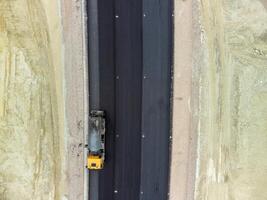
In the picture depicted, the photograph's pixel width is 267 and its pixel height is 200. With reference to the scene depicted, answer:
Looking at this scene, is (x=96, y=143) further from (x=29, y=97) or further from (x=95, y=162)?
(x=29, y=97)

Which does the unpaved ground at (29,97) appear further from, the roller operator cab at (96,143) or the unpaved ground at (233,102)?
the unpaved ground at (233,102)

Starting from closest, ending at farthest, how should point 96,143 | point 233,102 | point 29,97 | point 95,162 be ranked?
point 29,97 → point 95,162 → point 96,143 → point 233,102

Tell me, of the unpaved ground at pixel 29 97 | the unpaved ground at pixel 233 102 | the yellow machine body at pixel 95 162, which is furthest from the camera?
the unpaved ground at pixel 233 102

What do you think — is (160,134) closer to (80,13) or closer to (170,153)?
(170,153)

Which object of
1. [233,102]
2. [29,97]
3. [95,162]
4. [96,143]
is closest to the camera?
[29,97]

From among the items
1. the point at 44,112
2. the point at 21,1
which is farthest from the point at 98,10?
the point at 44,112

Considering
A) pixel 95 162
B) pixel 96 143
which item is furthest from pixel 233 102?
pixel 95 162

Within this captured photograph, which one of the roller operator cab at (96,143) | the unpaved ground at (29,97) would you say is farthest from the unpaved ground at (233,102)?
the unpaved ground at (29,97)

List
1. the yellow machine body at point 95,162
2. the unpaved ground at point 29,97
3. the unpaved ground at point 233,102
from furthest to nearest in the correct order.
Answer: the unpaved ground at point 233,102 → the yellow machine body at point 95,162 → the unpaved ground at point 29,97

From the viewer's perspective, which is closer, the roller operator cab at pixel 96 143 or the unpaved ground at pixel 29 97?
the unpaved ground at pixel 29 97

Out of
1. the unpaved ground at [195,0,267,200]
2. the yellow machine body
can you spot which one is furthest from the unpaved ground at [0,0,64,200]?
the unpaved ground at [195,0,267,200]

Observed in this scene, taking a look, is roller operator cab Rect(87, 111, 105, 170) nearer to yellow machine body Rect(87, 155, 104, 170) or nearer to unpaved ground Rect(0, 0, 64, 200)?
yellow machine body Rect(87, 155, 104, 170)
